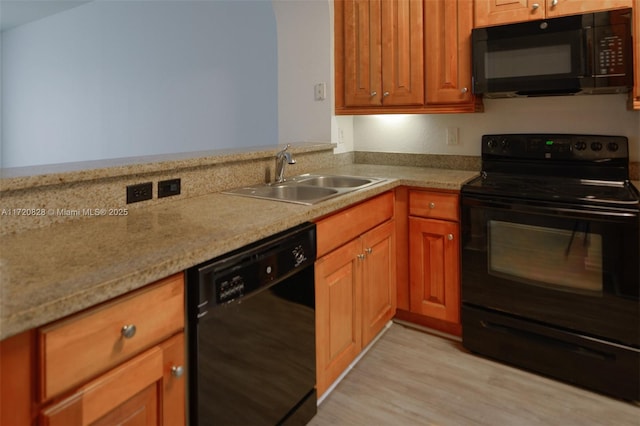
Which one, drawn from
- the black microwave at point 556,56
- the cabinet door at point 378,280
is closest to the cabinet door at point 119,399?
the cabinet door at point 378,280

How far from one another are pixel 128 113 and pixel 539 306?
4.34 metres

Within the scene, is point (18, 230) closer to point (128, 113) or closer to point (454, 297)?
point (454, 297)

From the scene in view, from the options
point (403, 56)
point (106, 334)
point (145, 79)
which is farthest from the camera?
point (145, 79)

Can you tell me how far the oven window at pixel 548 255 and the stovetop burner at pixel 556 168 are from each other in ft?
0.51

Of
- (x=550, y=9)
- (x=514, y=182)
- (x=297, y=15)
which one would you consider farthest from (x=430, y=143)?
(x=297, y=15)

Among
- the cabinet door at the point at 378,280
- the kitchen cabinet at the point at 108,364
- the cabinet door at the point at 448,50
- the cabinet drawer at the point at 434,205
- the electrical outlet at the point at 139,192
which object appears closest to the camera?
the kitchen cabinet at the point at 108,364

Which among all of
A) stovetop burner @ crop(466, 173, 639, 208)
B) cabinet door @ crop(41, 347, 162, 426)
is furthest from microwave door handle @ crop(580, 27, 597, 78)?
cabinet door @ crop(41, 347, 162, 426)

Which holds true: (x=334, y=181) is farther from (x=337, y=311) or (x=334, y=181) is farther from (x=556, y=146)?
(x=556, y=146)

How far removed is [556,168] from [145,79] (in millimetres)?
3850

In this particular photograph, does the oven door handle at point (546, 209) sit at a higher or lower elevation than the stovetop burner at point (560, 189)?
lower

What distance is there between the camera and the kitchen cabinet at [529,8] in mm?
2072

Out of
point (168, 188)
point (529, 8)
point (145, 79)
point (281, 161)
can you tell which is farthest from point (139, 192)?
point (145, 79)

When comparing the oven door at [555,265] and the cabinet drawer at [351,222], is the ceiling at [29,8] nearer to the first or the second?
the cabinet drawer at [351,222]

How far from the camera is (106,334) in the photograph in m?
0.93
